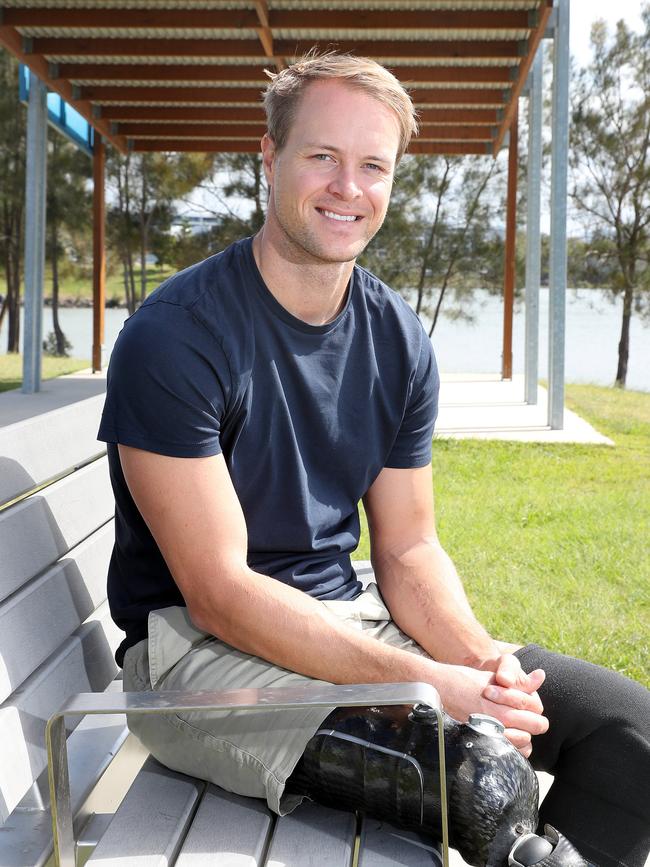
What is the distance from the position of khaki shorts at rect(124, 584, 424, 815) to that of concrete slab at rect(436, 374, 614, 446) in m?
7.16

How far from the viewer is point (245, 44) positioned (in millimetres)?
9828

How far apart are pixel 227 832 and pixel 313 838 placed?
0.13 metres

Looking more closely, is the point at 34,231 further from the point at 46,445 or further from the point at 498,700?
the point at 498,700

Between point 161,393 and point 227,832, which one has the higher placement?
point 161,393

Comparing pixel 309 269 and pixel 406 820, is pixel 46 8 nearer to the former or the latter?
pixel 309 269

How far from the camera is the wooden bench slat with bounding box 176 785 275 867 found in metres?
1.55

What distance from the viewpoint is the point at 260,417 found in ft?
6.41

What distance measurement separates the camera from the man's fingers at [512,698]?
169cm

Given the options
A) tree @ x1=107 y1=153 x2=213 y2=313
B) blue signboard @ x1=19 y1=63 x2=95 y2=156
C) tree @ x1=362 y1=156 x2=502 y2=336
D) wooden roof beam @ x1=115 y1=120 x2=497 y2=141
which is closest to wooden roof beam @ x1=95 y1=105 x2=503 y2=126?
blue signboard @ x1=19 y1=63 x2=95 y2=156

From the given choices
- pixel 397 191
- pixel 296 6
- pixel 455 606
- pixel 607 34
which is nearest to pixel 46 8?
pixel 296 6

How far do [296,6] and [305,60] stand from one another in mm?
7216

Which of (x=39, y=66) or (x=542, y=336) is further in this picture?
(x=542, y=336)

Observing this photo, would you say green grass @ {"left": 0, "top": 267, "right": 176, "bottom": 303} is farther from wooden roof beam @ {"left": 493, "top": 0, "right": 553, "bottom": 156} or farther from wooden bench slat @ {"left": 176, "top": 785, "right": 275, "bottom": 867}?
wooden bench slat @ {"left": 176, "top": 785, "right": 275, "bottom": 867}

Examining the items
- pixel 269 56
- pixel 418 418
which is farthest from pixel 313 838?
pixel 269 56
